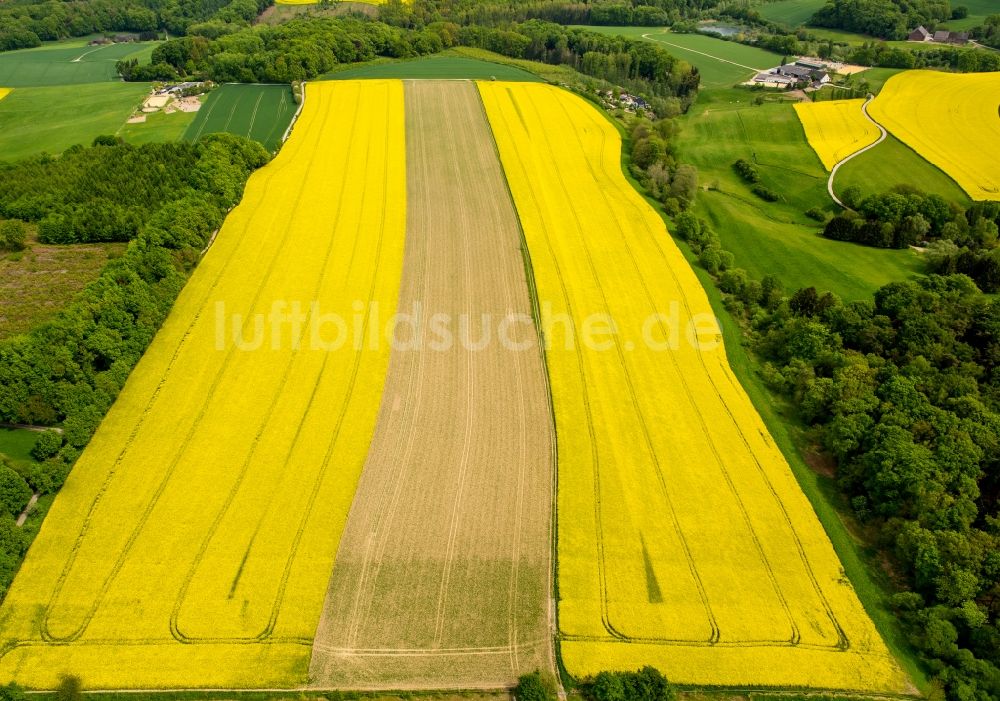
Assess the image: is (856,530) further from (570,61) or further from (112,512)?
(570,61)

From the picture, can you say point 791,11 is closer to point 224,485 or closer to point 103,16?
point 103,16

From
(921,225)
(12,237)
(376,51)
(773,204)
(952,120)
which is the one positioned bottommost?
(773,204)

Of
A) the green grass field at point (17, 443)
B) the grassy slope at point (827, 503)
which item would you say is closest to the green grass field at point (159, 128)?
the green grass field at point (17, 443)

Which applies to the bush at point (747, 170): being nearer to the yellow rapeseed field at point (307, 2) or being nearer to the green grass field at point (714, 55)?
the green grass field at point (714, 55)

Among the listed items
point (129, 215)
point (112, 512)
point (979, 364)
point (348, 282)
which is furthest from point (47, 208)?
point (979, 364)

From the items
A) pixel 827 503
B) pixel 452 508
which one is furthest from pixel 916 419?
pixel 452 508
